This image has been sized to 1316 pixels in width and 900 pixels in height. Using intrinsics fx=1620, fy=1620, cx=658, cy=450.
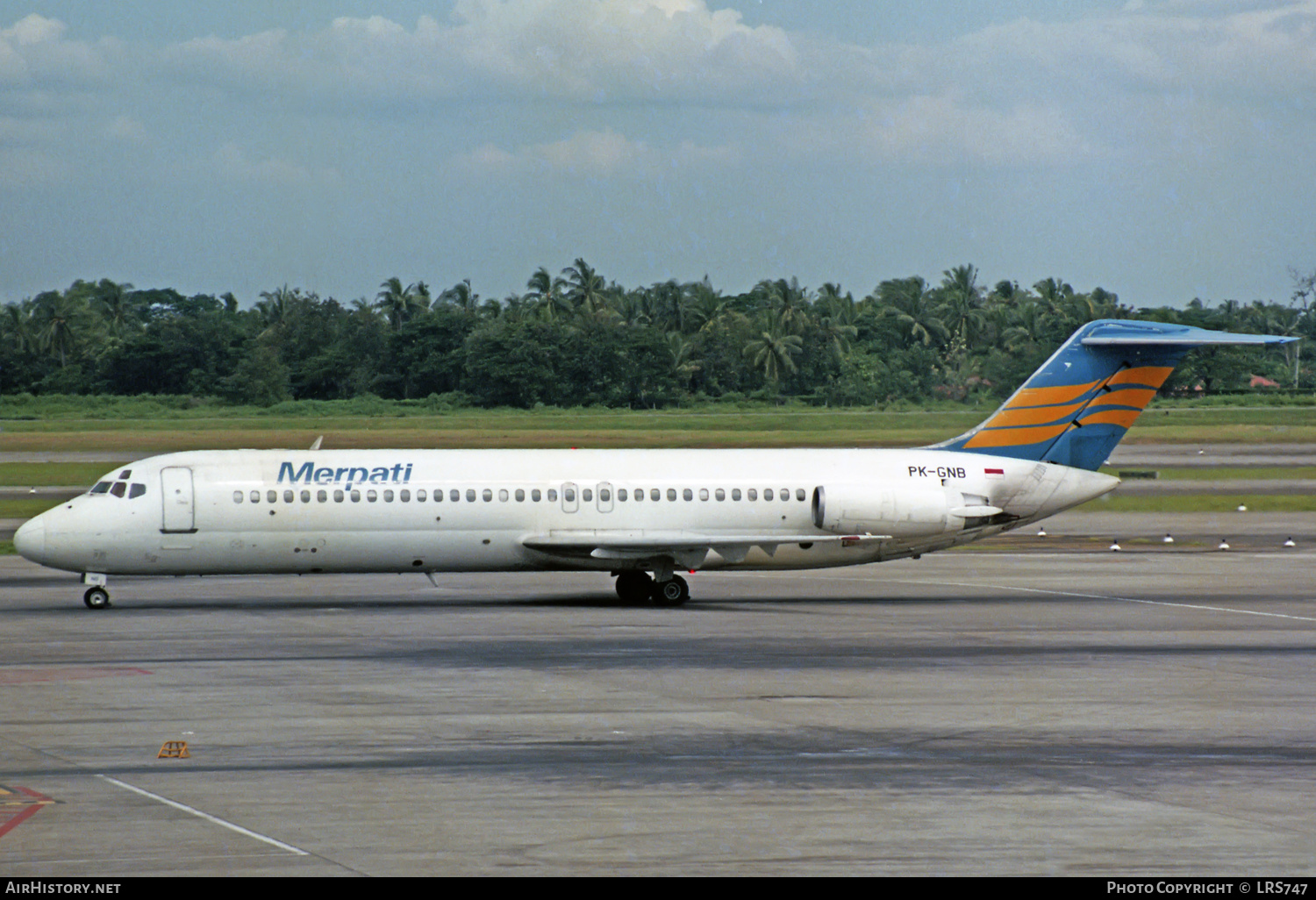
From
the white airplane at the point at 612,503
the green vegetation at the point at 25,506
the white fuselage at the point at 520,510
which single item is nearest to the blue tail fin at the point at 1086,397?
the white airplane at the point at 612,503

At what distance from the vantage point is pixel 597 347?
123438 mm

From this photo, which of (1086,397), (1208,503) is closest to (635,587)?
(1086,397)

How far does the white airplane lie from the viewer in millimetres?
32000

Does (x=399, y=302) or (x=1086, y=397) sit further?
(x=399, y=302)

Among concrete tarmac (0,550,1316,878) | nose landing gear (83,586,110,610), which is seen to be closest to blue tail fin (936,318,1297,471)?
concrete tarmac (0,550,1316,878)

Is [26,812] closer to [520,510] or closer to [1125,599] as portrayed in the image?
[520,510]

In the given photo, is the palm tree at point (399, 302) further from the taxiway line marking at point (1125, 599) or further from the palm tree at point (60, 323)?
the taxiway line marking at point (1125, 599)

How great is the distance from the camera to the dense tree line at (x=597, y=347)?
408ft

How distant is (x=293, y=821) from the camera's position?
14453 mm

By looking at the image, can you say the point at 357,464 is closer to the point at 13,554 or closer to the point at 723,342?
the point at 13,554

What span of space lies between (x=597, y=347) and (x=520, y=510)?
9112 centimetres

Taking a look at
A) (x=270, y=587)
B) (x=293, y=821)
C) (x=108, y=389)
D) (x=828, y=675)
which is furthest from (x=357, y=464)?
(x=108, y=389)

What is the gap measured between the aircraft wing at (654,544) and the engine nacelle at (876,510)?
1.20 feet

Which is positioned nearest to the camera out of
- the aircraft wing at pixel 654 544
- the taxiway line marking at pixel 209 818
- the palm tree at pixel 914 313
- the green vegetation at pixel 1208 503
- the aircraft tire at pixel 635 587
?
the taxiway line marking at pixel 209 818
